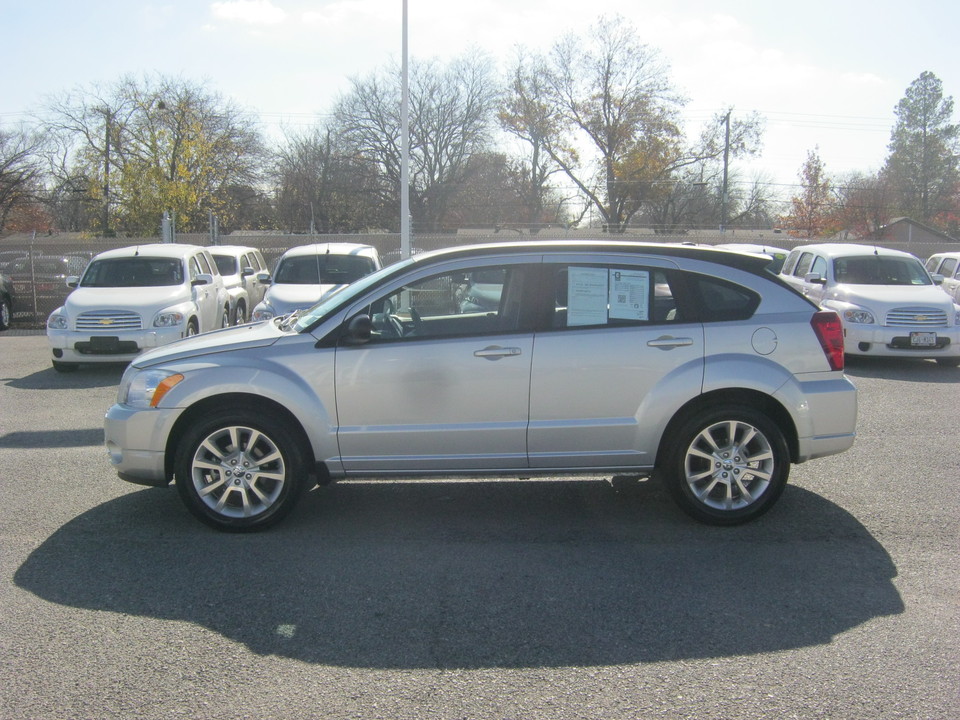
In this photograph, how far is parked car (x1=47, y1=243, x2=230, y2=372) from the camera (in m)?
11.7

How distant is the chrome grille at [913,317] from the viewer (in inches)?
476

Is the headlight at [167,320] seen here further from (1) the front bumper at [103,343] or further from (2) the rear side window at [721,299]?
(2) the rear side window at [721,299]

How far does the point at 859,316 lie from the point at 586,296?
8.42m

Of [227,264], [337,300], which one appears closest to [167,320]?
[227,264]

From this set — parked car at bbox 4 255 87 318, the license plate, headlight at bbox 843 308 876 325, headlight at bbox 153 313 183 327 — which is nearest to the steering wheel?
headlight at bbox 153 313 183 327

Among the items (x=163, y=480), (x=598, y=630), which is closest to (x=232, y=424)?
(x=163, y=480)

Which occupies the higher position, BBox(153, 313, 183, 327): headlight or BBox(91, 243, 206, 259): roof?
BBox(91, 243, 206, 259): roof

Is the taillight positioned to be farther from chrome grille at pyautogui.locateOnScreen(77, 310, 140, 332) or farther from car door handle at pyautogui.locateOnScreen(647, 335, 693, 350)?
chrome grille at pyautogui.locateOnScreen(77, 310, 140, 332)

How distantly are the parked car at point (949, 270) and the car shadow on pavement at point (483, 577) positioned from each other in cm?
1248

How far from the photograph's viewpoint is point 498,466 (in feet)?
17.5

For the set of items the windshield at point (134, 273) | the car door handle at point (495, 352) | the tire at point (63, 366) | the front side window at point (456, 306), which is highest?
the windshield at point (134, 273)

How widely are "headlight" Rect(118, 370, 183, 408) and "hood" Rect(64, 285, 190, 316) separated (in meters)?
6.82

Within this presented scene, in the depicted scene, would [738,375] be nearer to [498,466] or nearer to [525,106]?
[498,466]

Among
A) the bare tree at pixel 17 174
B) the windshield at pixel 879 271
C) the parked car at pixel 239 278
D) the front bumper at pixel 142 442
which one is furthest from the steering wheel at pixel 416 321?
the bare tree at pixel 17 174
